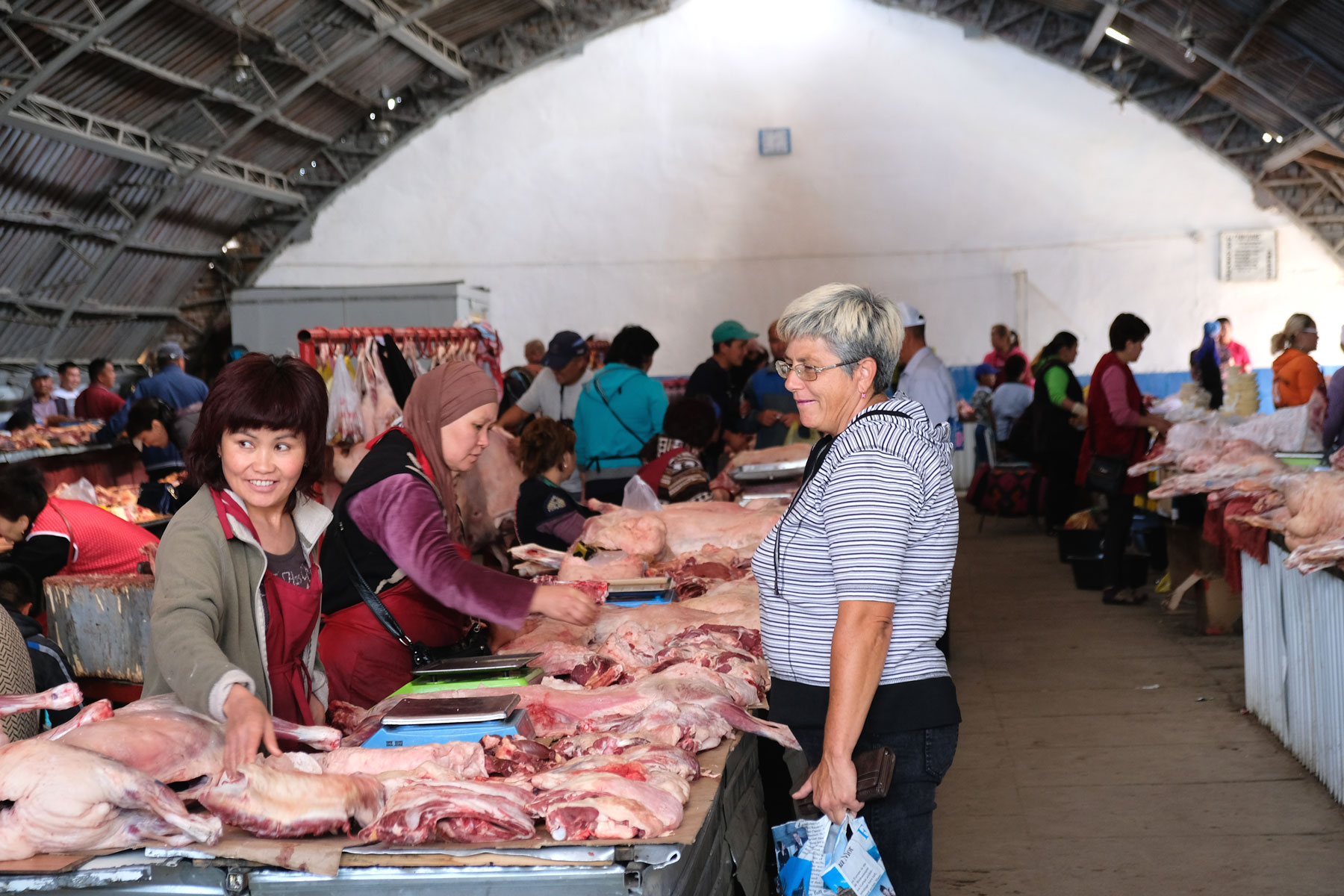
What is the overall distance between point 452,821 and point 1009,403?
10.5 m

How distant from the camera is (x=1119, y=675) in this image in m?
5.97

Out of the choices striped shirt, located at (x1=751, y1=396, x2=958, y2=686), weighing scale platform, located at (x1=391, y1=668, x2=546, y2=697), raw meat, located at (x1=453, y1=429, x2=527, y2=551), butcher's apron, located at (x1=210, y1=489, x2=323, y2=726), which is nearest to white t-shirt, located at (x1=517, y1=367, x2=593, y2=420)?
raw meat, located at (x1=453, y1=429, x2=527, y2=551)

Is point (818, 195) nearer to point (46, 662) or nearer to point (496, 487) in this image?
point (496, 487)

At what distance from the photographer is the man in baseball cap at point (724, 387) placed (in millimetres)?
8430

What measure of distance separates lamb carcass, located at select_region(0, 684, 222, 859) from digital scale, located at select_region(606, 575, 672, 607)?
180cm

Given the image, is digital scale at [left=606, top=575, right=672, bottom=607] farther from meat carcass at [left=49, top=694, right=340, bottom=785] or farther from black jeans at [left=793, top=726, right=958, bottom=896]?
meat carcass at [left=49, top=694, right=340, bottom=785]

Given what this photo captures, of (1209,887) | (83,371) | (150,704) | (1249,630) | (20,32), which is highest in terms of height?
(20,32)

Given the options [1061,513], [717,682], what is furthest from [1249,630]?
[1061,513]

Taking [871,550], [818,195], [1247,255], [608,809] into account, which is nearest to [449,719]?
[608,809]

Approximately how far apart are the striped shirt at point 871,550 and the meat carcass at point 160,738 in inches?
40.5

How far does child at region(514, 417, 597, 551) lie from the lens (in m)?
4.96

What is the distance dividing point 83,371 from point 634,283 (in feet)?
24.6

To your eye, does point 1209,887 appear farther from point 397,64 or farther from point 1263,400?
point 397,64

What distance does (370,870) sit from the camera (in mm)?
1806
